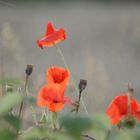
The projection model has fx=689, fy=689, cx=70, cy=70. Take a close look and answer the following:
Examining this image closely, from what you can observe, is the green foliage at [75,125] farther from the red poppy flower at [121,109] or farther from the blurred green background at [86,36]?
the blurred green background at [86,36]

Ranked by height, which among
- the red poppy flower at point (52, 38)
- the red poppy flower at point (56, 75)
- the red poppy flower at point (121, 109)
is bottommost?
the red poppy flower at point (121, 109)

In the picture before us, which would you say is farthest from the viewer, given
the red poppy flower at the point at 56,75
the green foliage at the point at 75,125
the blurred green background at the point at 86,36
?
the blurred green background at the point at 86,36

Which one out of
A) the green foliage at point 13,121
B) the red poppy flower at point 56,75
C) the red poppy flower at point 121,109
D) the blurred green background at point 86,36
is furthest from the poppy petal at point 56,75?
the blurred green background at point 86,36

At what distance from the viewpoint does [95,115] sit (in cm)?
89

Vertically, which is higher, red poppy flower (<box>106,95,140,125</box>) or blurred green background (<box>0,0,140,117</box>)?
blurred green background (<box>0,0,140,117</box>)

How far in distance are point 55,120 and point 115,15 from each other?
547 centimetres

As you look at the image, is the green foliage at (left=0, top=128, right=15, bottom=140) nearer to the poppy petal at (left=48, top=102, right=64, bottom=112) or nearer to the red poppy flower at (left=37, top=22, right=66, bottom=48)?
the poppy petal at (left=48, top=102, right=64, bottom=112)

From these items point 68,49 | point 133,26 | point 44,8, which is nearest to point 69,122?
point 133,26

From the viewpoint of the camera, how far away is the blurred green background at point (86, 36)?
411 cm

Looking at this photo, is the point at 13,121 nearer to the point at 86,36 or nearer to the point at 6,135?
the point at 6,135

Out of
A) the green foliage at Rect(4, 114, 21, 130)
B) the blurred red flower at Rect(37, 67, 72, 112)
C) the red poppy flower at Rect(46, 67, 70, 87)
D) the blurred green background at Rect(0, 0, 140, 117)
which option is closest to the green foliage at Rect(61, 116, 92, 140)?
the green foliage at Rect(4, 114, 21, 130)

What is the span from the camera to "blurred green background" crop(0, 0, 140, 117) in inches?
162

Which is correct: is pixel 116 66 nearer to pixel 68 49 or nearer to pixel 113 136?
pixel 68 49

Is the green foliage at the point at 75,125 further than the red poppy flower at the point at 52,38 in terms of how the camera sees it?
No
